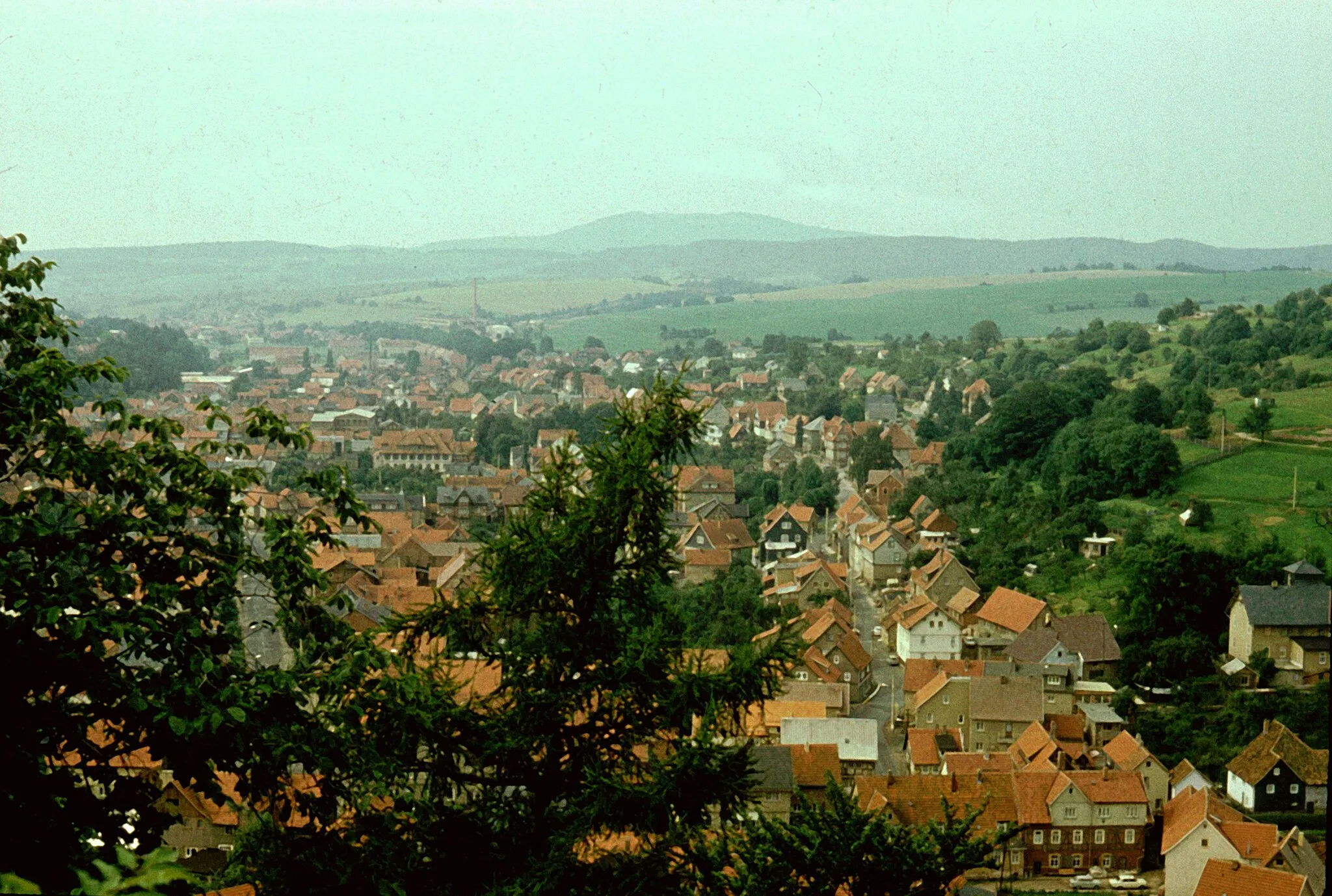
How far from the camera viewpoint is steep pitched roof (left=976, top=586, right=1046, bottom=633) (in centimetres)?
1355

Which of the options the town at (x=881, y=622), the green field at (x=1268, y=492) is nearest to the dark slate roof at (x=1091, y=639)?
the town at (x=881, y=622)

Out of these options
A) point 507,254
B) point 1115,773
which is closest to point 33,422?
point 1115,773

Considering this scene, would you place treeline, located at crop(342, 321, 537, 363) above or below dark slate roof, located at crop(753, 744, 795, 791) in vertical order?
above

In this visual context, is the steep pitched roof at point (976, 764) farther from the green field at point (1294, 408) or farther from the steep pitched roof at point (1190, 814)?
the green field at point (1294, 408)

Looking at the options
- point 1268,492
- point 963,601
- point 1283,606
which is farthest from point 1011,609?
point 1268,492

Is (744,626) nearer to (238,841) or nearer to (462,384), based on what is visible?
(238,841)

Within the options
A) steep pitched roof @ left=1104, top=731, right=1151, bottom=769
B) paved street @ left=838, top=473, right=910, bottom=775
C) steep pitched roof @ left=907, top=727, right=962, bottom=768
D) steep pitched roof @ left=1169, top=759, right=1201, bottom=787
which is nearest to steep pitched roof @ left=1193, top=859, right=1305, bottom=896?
steep pitched roof @ left=1104, top=731, right=1151, bottom=769

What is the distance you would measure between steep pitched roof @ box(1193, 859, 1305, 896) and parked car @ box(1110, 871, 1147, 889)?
1.15m

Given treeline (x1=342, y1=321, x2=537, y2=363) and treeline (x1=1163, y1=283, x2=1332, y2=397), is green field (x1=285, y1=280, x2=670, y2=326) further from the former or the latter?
treeline (x1=1163, y1=283, x2=1332, y2=397)

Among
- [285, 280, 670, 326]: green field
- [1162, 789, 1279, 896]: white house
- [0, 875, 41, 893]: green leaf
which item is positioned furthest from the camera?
[285, 280, 670, 326]: green field

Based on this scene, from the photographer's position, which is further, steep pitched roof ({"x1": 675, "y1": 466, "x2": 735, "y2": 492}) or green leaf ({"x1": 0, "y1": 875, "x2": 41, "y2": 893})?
steep pitched roof ({"x1": 675, "y1": 466, "x2": 735, "y2": 492})

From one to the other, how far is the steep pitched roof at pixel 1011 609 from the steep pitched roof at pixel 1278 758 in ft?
9.69

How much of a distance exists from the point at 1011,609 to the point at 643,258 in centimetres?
6616

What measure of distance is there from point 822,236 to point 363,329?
41.2 metres
